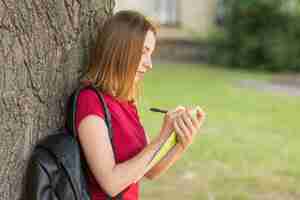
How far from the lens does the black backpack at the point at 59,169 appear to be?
238 centimetres

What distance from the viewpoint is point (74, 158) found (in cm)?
244

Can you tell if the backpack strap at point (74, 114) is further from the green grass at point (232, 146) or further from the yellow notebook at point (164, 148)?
the green grass at point (232, 146)

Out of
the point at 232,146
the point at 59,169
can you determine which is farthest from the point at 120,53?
the point at 232,146

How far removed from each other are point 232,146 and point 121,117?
212 inches

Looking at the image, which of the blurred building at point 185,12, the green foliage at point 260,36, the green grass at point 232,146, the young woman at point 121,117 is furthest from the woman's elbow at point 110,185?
the blurred building at point 185,12

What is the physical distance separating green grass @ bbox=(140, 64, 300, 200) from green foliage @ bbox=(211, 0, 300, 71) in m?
4.37

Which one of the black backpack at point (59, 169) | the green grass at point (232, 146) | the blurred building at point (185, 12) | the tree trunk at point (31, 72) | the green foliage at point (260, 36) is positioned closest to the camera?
the black backpack at point (59, 169)

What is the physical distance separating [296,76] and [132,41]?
1522cm

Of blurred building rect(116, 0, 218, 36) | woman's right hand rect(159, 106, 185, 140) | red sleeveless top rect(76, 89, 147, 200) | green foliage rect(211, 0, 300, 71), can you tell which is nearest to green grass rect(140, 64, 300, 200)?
red sleeveless top rect(76, 89, 147, 200)

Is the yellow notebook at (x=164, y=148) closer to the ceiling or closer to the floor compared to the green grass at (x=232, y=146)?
closer to the ceiling

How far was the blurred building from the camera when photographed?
21.3 m

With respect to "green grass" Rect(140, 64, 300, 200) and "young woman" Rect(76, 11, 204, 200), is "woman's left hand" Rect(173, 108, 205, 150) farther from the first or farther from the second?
"green grass" Rect(140, 64, 300, 200)

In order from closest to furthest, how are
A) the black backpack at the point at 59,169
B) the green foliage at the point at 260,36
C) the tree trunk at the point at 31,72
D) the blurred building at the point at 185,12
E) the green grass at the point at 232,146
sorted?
the black backpack at the point at 59,169, the tree trunk at the point at 31,72, the green grass at the point at 232,146, the green foliage at the point at 260,36, the blurred building at the point at 185,12

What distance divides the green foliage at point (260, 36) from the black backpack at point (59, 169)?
640 inches
